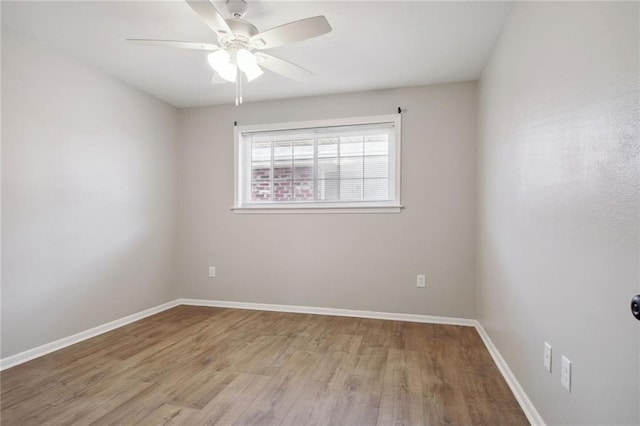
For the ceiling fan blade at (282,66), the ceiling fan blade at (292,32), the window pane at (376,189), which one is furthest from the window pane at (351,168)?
the ceiling fan blade at (292,32)

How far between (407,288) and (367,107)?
6.38 feet

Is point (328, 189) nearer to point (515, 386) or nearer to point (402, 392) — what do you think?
point (402, 392)

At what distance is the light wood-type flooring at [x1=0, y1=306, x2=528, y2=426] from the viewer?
5.59 feet

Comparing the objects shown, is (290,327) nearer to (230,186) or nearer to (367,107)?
(230,186)

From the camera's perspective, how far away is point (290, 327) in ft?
10.1

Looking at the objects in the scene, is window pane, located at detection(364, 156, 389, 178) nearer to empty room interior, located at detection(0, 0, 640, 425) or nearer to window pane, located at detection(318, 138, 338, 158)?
empty room interior, located at detection(0, 0, 640, 425)

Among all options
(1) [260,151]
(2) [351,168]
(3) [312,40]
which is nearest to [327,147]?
(2) [351,168]

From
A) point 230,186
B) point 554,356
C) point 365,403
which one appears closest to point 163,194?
point 230,186

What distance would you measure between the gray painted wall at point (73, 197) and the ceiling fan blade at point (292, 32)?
1802 millimetres

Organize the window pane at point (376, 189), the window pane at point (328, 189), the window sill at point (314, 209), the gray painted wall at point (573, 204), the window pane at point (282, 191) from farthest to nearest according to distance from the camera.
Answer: the window pane at point (282, 191)
the window pane at point (328, 189)
the window pane at point (376, 189)
the window sill at point (314, 209)
the gray painted wall at point (573, 204)

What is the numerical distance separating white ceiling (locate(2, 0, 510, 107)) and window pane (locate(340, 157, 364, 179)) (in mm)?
761

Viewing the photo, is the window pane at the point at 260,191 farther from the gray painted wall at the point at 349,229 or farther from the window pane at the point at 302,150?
the window pane at the point at 302,150

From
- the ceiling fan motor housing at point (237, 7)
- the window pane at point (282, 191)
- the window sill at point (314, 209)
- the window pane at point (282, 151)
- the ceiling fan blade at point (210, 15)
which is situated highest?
the ceiling fan motor housing at point (237, 7)

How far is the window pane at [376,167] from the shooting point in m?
3.46
